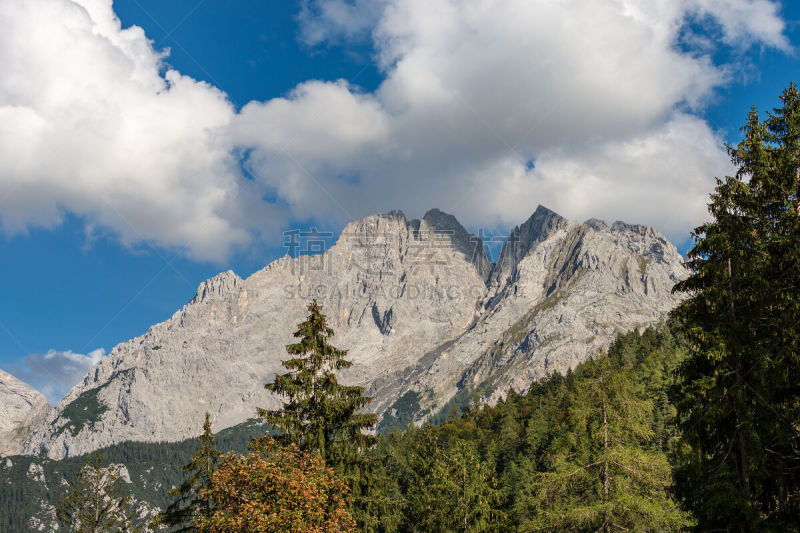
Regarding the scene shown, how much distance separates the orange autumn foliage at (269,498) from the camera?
61.7 feet

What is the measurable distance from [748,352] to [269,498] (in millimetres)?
16117

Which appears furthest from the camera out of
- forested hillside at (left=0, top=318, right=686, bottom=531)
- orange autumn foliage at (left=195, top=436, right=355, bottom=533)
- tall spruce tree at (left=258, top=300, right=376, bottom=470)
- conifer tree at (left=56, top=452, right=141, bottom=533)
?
conifer tree at (left=56, top=452, right=141, bottom=533)

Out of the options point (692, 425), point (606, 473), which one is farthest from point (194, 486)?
point (692, 425)

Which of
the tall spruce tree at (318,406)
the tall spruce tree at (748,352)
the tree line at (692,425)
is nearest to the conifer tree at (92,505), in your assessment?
the tall spruce tree at (318,406)

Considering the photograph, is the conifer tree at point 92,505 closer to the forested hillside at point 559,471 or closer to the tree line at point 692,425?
the forested hillside at point 559,471

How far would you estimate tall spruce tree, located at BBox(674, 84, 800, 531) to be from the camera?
16.8m

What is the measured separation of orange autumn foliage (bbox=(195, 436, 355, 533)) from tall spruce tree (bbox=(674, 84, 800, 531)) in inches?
481

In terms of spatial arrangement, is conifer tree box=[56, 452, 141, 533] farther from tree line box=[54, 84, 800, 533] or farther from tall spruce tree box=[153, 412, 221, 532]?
tree line box=[54, 84, 800, 533]

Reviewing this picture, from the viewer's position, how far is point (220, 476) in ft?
67.8

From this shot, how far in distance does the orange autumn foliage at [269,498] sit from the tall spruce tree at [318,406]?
5.05m

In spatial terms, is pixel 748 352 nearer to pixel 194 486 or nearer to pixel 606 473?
pixel 606 473

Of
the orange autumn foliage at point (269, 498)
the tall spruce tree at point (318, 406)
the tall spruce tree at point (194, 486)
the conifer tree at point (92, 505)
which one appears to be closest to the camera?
the orange autumn foliage at point (269, 498)

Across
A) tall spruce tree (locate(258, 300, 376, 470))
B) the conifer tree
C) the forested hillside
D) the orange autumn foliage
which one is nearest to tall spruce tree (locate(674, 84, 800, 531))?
the forested hillside

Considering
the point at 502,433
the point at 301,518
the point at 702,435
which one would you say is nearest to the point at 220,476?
the point at 301,518
